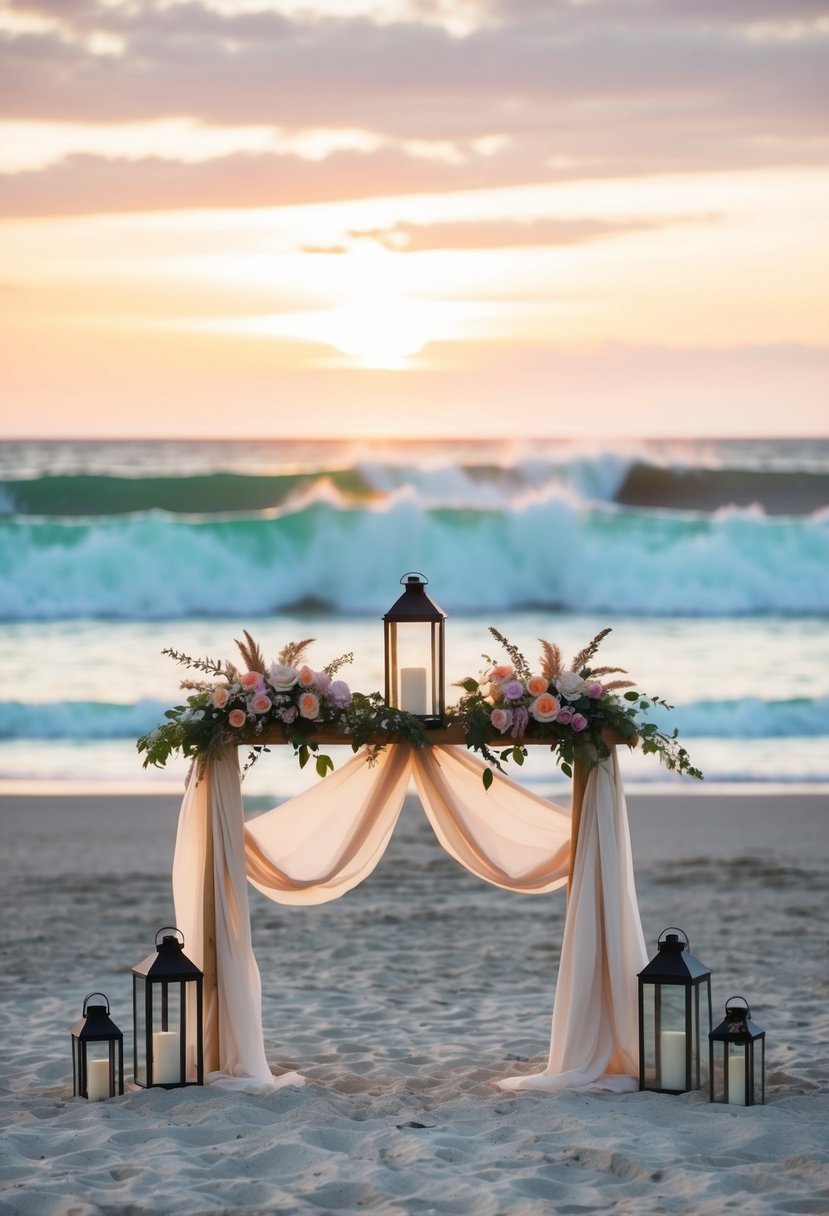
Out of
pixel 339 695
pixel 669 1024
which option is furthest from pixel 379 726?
pixel 669 1024

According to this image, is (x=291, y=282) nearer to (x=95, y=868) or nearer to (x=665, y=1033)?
(x=95, y=868)

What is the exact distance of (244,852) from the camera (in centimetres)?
616

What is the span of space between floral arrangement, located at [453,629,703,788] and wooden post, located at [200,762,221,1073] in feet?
3.30

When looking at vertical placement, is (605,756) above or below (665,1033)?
above

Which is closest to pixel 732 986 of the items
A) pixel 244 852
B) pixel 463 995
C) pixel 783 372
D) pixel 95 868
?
pixel 463 995

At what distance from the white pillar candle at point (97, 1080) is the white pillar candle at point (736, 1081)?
2143mm

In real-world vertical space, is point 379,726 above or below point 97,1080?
above

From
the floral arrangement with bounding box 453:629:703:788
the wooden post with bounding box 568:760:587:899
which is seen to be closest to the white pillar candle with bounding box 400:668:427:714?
the floral arrangement with bounding box 453:629:703:788

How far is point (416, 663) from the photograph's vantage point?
610 centimetres

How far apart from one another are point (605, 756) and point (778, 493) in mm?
30713

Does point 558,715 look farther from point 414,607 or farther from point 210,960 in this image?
point 210,960

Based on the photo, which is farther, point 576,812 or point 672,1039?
point 576,812

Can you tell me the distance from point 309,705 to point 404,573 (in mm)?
11088

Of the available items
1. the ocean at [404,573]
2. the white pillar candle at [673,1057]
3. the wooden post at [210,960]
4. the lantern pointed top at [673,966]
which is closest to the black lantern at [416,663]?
the wooden post at [210,960]
